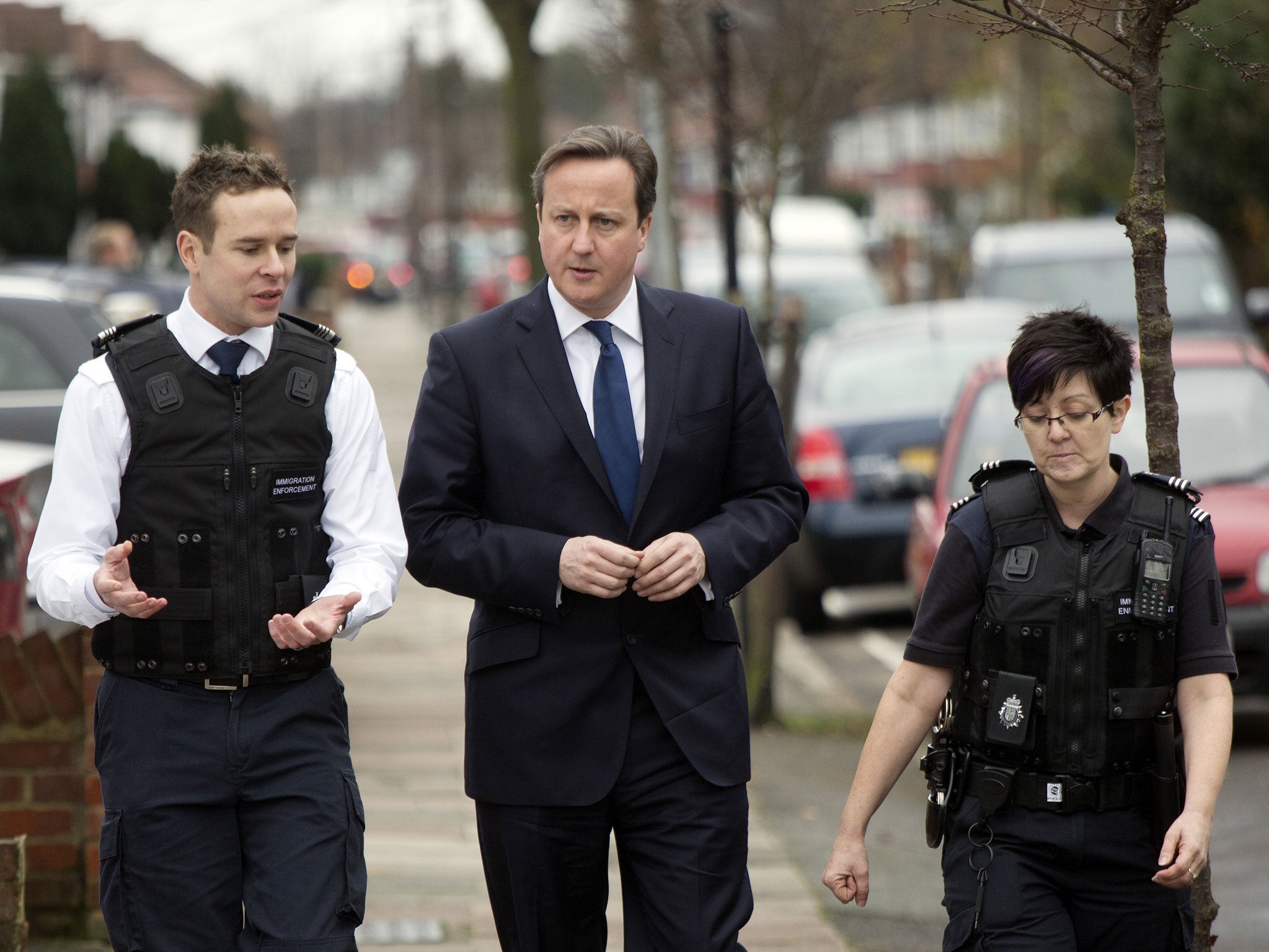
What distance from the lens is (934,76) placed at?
30.9 meters

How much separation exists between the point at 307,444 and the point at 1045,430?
1408 mm

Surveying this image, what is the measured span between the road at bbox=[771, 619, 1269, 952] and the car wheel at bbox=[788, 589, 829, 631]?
135cm

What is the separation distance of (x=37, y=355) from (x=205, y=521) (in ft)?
21.5

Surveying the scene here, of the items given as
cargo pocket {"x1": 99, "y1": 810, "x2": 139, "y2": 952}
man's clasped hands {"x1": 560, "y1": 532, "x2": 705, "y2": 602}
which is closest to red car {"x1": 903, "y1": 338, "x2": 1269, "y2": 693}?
man's clasped hands {"x1": 560, "y1": 532, "x2": 705, "y2": 602}

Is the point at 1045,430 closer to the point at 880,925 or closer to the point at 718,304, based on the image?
the point at 718,304

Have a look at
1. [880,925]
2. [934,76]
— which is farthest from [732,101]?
[934,76]

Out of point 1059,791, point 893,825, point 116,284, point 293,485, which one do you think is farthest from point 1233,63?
point 116,284

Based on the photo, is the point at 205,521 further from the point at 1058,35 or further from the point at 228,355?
the point at 1058,35

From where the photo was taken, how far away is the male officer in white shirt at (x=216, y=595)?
325 centimetres

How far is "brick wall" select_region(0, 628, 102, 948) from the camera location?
15.5ft

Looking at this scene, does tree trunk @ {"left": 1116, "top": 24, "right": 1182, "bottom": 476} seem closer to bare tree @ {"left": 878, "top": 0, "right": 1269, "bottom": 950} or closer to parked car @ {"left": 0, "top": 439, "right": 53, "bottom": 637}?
bare tree @ {"left": 878, "top": 0, "right": 1269, "bottom": 950}

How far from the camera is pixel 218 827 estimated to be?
10.8ft

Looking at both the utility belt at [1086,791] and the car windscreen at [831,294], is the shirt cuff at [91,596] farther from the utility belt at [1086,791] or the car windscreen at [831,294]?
the car windscreen at [831,294]

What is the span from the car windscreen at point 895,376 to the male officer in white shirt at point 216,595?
7.19 m
